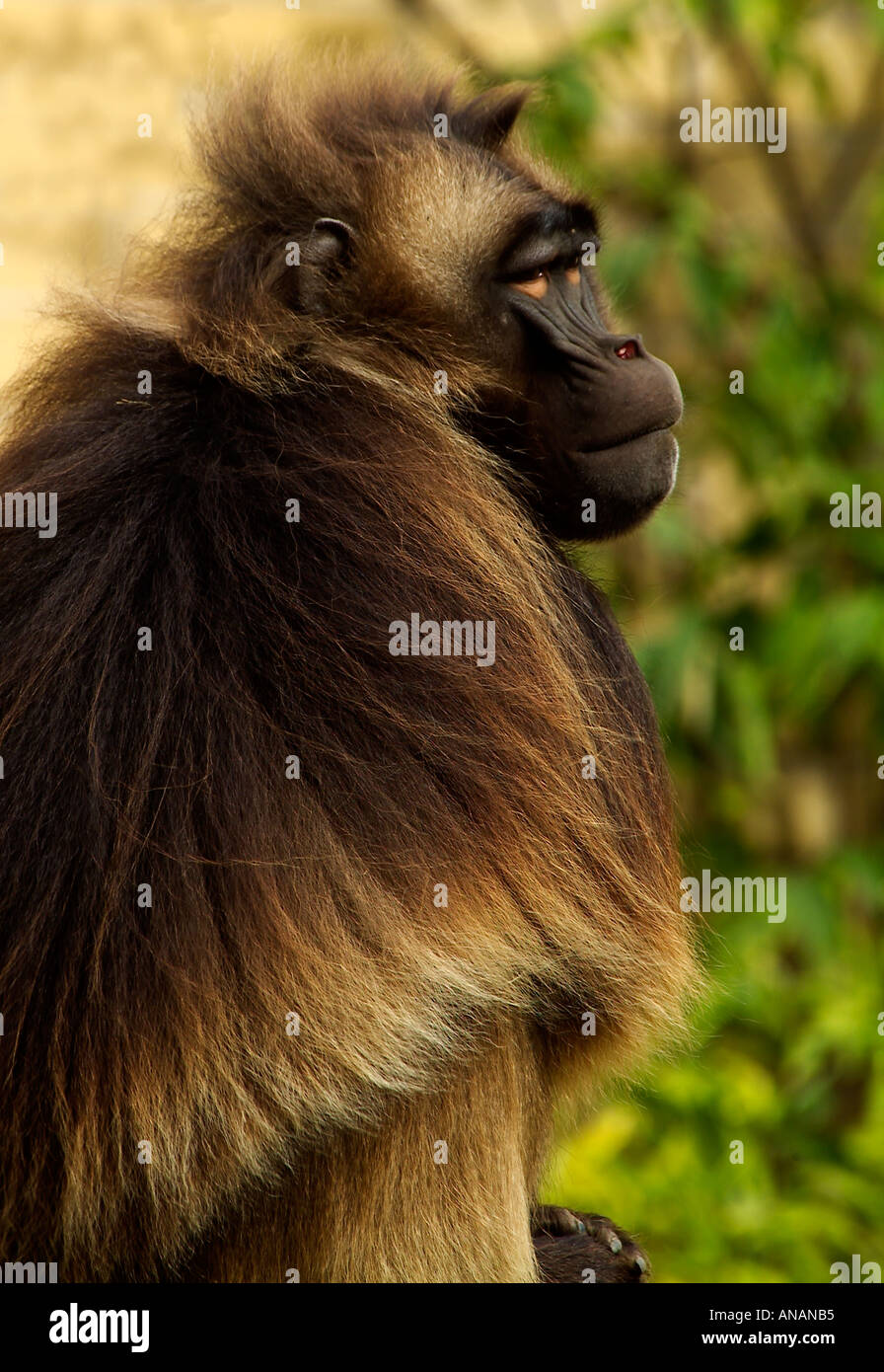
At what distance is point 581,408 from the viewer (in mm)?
3023

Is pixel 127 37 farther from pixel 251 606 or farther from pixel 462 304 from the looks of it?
pixel 251 606

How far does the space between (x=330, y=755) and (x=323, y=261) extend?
1.01m

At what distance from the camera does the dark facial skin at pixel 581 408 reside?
3.02 m

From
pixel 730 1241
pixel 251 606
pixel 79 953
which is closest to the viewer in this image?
pixel 79 953

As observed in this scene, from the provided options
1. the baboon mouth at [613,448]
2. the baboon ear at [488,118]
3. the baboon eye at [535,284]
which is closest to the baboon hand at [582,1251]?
the baboon mouth at [613,448]

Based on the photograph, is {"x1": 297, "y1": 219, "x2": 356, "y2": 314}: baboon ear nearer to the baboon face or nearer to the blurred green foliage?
the baboon face

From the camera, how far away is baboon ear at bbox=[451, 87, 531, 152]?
3250 millimetres

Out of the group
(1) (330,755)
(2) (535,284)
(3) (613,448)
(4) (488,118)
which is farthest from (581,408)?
(1) (330,755)

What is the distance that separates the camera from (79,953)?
2.39 metres

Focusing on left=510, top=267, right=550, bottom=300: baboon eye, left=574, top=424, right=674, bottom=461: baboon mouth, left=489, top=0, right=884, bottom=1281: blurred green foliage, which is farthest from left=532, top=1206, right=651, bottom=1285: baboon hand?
left=510, top=267, right=550, bottom=300: baboon eye

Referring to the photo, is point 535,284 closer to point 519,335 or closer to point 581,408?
point 519,335

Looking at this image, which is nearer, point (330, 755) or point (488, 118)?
point (330, 755)
